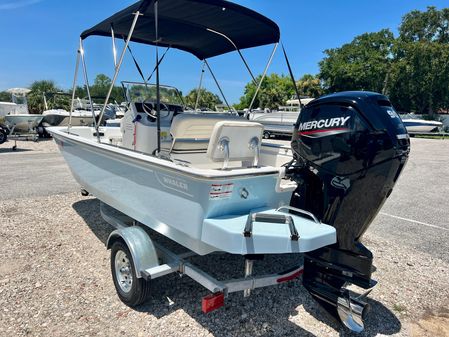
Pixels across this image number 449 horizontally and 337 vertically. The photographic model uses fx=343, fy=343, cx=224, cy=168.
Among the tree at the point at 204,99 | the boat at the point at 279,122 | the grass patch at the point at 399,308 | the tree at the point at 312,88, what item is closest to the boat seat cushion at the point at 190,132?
the tree at the point at 204,99

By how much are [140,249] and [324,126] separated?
180 centimetres

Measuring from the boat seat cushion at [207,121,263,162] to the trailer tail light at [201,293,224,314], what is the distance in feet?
3.59

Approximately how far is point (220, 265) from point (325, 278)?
1.46 metres

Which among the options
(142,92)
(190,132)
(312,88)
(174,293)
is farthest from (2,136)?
(312,88)

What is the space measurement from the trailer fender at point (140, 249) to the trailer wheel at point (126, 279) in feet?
0.30

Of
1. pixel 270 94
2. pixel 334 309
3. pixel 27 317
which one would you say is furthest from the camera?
pixel 270 94

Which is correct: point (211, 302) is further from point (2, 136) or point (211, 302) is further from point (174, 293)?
point (2, 136)

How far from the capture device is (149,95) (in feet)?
15.3

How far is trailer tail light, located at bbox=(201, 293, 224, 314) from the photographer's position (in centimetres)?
248

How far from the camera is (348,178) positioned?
2.49 meters

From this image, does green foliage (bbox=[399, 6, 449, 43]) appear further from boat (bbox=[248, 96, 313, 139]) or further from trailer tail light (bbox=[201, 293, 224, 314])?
trailer tail light (bbox=[201, 293, 224, 314])

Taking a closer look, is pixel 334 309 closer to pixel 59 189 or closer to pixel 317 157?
pixel 317 157

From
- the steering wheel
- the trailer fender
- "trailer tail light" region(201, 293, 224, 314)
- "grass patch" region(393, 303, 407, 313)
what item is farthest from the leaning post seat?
"grass patch" region(393, 303, 407, 313)

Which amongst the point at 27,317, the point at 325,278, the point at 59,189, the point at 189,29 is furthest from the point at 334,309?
the point at 59,189
